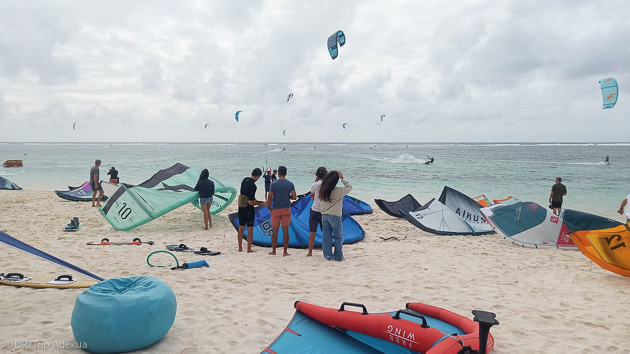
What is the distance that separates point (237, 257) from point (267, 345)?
322 centimetres

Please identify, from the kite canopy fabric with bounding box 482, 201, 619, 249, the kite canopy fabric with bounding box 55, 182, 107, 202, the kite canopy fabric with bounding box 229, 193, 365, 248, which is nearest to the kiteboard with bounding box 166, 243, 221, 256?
the kite canopy fabric with bounding box 229, 193, 365, 248

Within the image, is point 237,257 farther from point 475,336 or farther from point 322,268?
point 475,336

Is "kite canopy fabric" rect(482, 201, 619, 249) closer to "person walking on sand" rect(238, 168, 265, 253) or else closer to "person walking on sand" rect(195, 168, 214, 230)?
"person walking on sand" rect(238, 168, 265, 253)

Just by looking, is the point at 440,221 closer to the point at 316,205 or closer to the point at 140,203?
the point at 316,205

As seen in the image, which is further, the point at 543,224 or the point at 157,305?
the point at 543,224

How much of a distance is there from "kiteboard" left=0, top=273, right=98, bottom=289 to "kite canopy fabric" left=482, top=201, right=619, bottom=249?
7325 mm

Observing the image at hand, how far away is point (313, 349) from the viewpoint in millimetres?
3129

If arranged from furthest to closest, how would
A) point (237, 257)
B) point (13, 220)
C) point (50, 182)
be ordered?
point (50, 182) < point (13, 220) < point (237, 257)

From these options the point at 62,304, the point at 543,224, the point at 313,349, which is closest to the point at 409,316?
the point at 313,349

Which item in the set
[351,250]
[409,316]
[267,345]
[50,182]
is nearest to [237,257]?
[351,250]

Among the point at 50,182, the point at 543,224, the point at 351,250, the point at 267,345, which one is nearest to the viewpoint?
the point at 267,345

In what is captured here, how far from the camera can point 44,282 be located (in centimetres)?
451

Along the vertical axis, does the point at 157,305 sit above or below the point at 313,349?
above

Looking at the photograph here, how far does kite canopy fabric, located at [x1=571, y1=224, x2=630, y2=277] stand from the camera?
209 inches
